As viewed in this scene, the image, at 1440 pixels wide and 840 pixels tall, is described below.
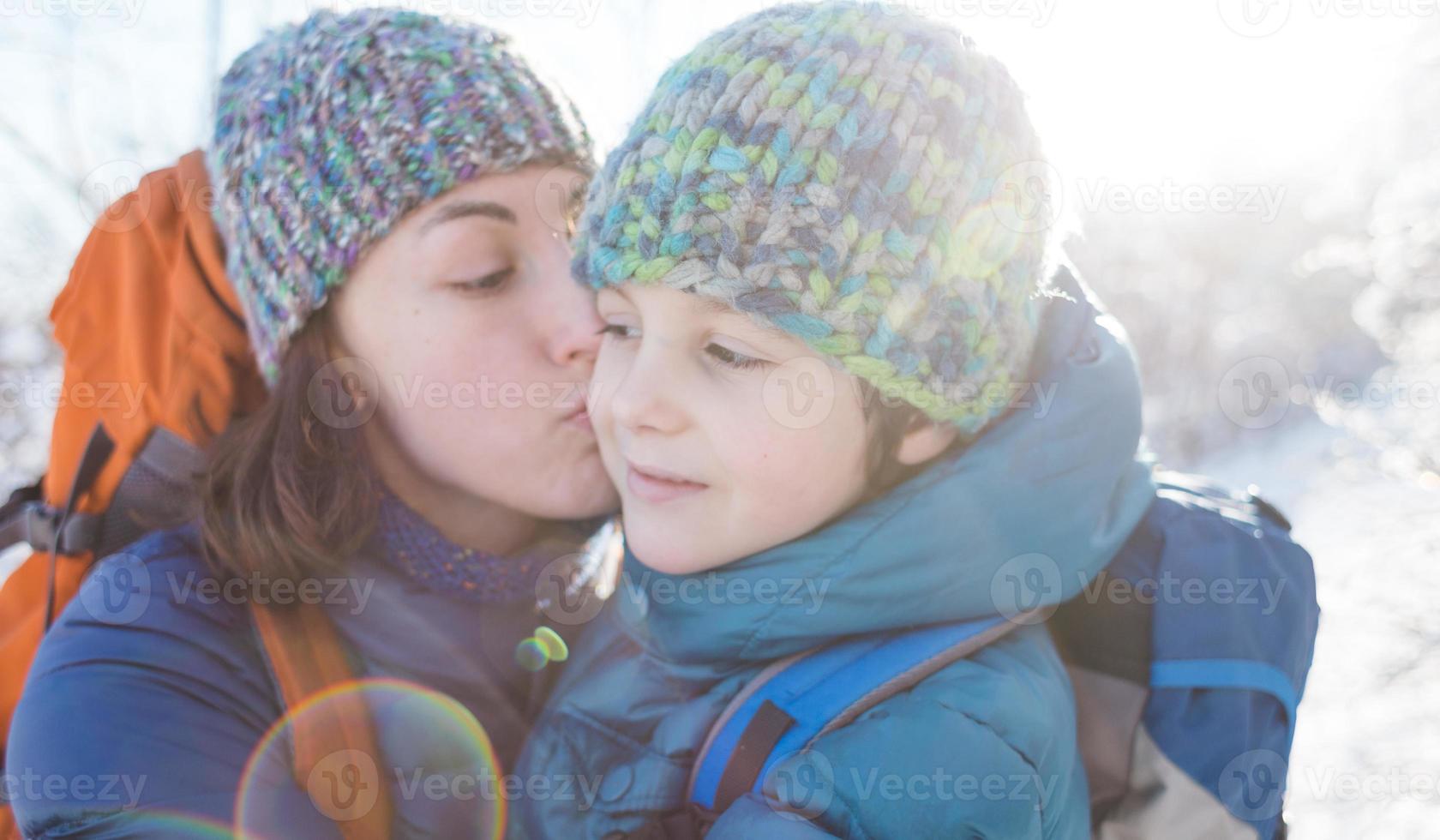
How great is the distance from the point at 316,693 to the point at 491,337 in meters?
0.76

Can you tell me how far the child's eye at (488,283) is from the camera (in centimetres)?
185

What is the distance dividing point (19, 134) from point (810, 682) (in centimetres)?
566

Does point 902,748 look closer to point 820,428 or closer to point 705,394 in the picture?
point 820,428
